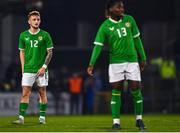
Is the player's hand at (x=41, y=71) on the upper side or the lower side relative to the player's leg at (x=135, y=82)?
upper

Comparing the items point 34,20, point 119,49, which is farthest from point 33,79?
point 119,49

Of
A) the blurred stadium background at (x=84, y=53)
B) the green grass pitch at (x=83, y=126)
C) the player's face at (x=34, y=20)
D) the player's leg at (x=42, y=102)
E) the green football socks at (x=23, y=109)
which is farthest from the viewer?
the blurred stadium background at (x=84, y=53)

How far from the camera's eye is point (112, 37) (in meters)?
12.9

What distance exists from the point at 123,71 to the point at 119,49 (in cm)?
40

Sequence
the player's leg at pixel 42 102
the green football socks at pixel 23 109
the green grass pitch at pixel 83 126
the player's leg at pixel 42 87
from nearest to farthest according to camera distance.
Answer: the green grass pitch at pixel 83 126
the green football socks at pixel 23 109
the player's leg at pixel 42 87
the player's leg at pixel 42 102

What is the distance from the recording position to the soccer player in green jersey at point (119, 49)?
42.3 ft

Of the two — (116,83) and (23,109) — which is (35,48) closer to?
(23,109)

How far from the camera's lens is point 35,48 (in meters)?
14.7

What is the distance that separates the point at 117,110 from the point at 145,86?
18.2 metres

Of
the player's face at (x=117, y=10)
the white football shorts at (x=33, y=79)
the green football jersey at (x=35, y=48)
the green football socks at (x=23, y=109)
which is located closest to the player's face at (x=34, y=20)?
the green football jersey at (x=35, y=48)

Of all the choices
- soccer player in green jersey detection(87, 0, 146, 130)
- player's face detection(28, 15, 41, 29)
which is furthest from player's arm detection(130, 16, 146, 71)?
player's face detection(28, 15, 41, 29)

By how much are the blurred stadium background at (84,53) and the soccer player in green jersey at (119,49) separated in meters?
13.6

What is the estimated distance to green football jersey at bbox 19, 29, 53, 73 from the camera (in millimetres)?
14719

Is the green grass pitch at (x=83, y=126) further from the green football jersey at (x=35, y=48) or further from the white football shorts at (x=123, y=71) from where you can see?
the green football jersey at (x=35, y=48)
